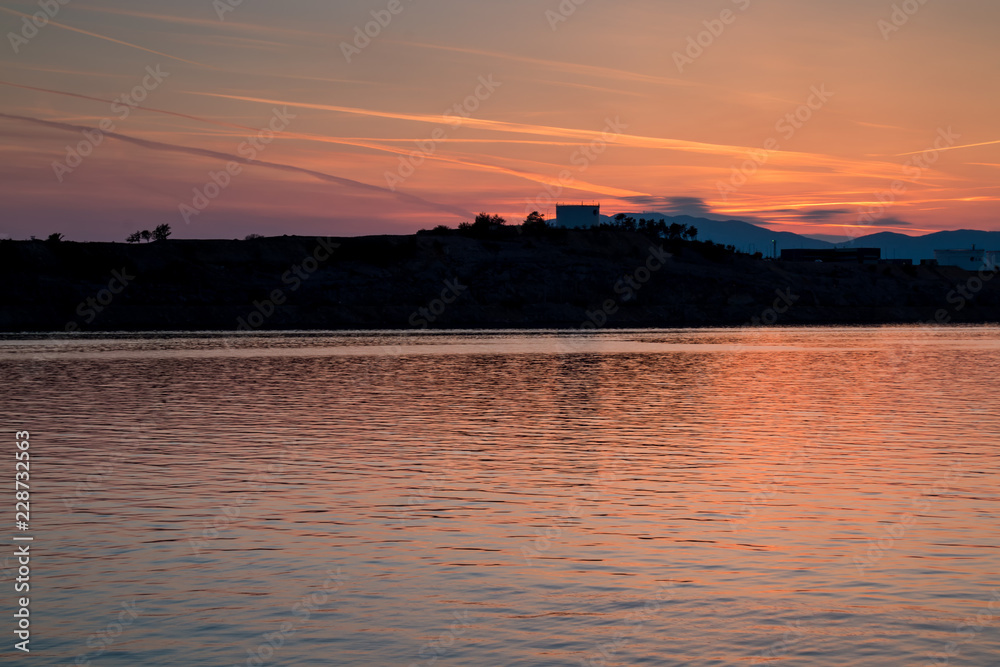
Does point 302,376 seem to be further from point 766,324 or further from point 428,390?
point 766,324

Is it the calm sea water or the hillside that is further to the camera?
the hillside

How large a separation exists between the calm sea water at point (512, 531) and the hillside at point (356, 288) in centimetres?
10853

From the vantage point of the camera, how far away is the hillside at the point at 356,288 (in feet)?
491

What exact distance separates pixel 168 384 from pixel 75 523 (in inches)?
1357

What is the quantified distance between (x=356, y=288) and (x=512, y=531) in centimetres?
15055

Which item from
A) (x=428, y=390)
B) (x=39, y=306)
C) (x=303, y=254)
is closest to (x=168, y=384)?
(x=428, y=390)

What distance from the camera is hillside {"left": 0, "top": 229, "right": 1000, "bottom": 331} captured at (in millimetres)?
149750

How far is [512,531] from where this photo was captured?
19.3 m

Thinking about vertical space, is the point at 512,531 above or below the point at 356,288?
below

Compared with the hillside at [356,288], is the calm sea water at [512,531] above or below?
below

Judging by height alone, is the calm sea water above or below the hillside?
below

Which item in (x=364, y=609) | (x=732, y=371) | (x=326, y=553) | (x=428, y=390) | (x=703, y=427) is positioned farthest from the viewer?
(x=732, y=371)

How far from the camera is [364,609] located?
47.7 ft

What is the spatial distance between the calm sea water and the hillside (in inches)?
4273
